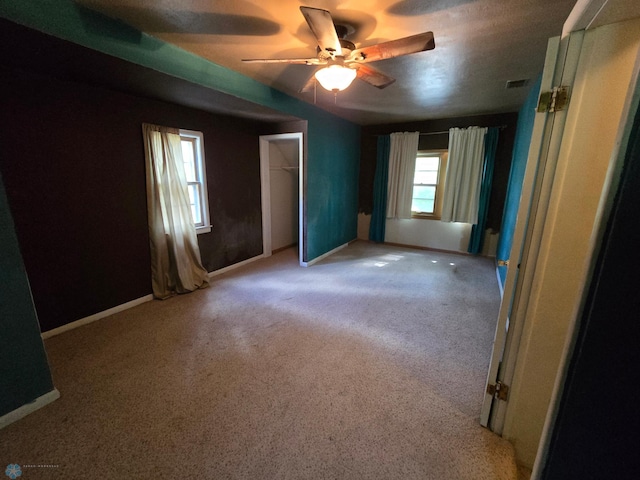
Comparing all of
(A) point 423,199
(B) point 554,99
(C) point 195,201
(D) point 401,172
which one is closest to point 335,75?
(B) point 554,99

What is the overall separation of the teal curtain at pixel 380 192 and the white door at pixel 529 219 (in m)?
4.02

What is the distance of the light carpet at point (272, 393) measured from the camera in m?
1.33

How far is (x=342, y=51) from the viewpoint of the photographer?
5.67 feet

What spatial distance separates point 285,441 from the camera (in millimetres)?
1428

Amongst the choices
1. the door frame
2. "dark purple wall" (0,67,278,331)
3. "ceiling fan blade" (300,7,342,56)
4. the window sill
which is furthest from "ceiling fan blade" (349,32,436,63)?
the window sill

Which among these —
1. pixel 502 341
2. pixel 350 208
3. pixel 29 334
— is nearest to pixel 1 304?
pixel 29 334

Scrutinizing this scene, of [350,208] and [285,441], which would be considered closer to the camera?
[285,441]

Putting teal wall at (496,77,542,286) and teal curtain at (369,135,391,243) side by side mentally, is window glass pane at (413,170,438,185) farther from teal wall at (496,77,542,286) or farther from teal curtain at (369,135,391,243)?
teal wall at (496,77,542,286)

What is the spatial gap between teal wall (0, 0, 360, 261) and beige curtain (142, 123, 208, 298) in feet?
3.04

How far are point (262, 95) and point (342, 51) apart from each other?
1.37 m

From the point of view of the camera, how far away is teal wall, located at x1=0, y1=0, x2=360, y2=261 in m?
1.46

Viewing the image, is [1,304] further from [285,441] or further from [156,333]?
[285,441]

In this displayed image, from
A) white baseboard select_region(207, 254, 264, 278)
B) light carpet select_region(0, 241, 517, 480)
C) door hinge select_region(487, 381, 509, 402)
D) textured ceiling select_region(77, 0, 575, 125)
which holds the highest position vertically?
textured ceiling select_region(77, 0, 575, 125)

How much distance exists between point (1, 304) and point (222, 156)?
2640 mm
